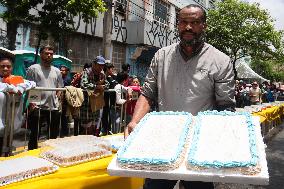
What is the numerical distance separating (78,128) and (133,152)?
483cm

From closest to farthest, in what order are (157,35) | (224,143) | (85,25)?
1. (224,143)
2. (85,25)
3. (157,35)

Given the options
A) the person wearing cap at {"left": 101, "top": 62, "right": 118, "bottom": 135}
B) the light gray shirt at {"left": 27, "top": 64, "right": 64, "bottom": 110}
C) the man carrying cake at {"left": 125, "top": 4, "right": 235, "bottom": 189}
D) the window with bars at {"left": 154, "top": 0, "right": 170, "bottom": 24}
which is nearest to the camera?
the man carrying cake at {"left": 125, "top": 4, "right": 235, "bottom": 189}

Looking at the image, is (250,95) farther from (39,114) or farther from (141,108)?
(141,108)

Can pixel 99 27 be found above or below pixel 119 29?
below

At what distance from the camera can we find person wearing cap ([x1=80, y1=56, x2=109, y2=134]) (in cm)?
663

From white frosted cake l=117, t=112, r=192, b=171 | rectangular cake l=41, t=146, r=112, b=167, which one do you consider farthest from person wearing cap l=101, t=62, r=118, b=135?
white frosted cake l=117, t=112, r=192, b=171

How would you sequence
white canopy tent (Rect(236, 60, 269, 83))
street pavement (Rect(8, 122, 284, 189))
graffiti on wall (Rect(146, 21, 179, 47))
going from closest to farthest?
1. street pavement (Rect(8, 122, 284, 189))
2. graffiti on wall (Rect(146, 21, 179, 47))
3. white canopy tent (Rect(236, 60, 269, 83))

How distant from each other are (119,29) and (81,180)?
1945 cm

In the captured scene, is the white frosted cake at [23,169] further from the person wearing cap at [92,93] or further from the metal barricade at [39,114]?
the person wearing cap at [92,93]

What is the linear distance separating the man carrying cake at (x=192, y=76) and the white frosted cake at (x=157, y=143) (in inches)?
8.8

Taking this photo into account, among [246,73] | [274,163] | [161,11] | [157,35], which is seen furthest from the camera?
[246,73]

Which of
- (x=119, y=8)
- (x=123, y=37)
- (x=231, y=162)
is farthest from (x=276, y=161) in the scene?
(x=119, y=8)

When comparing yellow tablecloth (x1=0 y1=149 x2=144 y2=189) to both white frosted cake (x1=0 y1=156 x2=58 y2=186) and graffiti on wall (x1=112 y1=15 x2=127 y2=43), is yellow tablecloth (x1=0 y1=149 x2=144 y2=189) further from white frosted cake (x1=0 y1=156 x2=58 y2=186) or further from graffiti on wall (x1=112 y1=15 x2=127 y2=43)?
graffiti on wall (x1=112 y1=15 x2=127 y2=43)

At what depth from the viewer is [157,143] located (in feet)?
7.13
